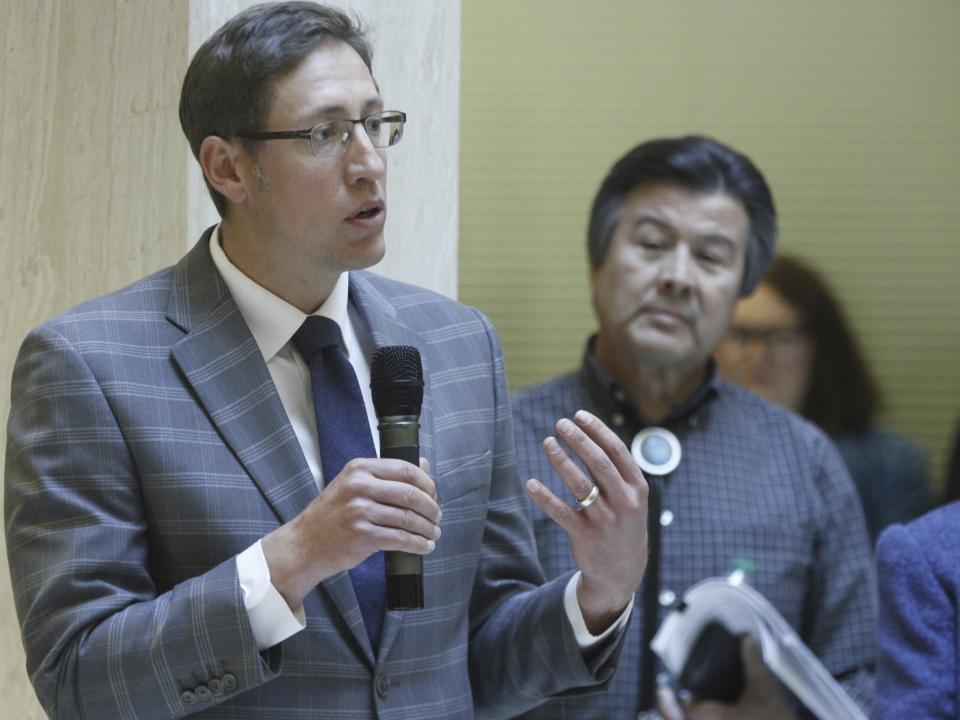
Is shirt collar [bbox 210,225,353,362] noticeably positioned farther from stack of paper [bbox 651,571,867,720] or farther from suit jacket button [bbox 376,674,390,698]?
stack of paper [bbox 651,571,867,720]

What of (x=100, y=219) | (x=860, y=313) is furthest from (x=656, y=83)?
(x=100, y=219)

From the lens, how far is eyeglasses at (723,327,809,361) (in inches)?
183

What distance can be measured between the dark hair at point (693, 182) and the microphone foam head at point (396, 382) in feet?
5.39

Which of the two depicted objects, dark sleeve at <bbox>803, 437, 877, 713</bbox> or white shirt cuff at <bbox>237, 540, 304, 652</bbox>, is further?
dark sleeve at <bbox>803, 437, 877, 713</bbox>

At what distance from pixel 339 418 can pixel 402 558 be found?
36 cm

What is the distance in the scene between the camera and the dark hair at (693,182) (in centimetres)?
379

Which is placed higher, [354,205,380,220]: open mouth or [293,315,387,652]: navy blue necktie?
[354,205,380,220]: open mouth

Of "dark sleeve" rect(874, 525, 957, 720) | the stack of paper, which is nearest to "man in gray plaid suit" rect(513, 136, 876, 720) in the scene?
the stack of paper

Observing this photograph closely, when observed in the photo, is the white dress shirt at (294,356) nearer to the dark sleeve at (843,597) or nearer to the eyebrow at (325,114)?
the eyebrow at (325,114)

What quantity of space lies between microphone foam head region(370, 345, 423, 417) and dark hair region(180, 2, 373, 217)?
1.60ft

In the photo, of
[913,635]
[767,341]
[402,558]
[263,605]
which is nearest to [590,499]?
[402,558]

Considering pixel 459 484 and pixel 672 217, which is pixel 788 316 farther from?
pixel 459 484

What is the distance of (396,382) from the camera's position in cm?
217

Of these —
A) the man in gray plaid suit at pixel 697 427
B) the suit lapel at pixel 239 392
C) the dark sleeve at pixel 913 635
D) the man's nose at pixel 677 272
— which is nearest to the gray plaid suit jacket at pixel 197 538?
the suit lapel at pixel 239 392
